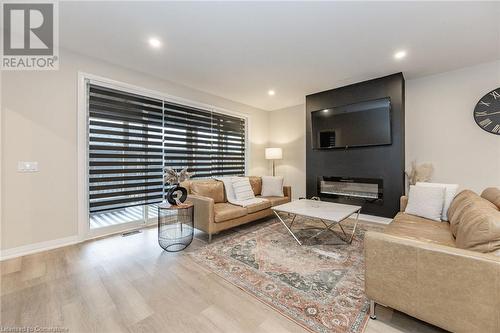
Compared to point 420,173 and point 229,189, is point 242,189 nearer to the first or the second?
point 229,189

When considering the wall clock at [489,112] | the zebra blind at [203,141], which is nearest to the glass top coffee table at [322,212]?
the zebra blind at [203,141]

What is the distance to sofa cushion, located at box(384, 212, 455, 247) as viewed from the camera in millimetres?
1802

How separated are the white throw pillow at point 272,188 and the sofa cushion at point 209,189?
944mm

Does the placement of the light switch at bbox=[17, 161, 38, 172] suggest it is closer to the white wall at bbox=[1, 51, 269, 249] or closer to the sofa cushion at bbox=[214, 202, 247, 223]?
the white wall at bbox=[1, 51, 269, 249]

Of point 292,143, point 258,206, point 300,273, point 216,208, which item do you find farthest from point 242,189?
point 292,143

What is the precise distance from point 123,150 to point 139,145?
259 mm

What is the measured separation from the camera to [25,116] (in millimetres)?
2438

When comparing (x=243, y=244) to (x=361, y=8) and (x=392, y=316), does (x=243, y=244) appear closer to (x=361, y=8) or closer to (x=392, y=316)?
(x=392, y=316)

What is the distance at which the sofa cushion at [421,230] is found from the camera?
180 centimetres

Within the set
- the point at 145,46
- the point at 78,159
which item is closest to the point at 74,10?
the point at 145,46

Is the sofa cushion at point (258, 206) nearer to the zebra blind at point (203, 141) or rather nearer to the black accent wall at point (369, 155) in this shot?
the black accent wall at point (369, 155)

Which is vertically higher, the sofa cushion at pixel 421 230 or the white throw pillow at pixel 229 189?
the white throw pillow at pixel 229 189

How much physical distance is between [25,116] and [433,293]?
4202 mm

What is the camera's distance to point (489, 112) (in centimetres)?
305
